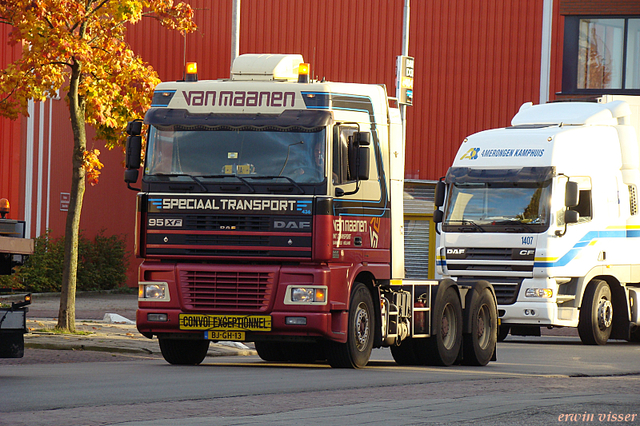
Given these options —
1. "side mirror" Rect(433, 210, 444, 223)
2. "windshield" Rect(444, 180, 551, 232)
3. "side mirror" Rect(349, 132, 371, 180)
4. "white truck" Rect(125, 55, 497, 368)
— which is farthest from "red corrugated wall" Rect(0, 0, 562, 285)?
"side mirror" Rect(349, 132, 371, 180)

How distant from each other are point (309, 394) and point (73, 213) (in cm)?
870

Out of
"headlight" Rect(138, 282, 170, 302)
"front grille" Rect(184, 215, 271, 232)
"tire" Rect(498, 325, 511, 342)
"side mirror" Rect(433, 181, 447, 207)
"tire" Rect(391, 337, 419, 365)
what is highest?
"side mirror" Rect(433, 181, 447, 207)

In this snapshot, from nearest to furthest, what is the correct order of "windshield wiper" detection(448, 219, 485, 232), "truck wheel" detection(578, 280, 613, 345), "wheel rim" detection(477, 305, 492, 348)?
"wheel rim" detection(477, 305, 492, 348) < "windshield wiper" detection(448, 219, 485, 232) < "truck wheel" detection(578, 280, 613, 345)

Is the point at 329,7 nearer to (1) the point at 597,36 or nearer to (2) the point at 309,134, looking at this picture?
(1) the point at 597,36

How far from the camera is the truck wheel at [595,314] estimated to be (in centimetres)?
2036

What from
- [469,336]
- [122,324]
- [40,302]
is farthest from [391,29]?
[469,336]

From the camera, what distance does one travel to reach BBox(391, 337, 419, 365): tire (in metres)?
15.5

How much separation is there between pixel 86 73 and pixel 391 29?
18056mm

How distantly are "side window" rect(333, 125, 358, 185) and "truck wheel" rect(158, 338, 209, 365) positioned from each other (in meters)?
2.81

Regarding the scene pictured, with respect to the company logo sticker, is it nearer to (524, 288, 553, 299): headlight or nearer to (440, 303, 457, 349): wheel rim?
(524, 288, 553, 299): headlight

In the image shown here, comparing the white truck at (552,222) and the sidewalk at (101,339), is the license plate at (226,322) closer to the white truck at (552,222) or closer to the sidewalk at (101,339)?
the sidewalk at (101,339)

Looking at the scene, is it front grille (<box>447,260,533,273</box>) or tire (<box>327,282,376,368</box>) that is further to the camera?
front grille (<box>447,260,533,273</box>)

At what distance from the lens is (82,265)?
32531 millimetres

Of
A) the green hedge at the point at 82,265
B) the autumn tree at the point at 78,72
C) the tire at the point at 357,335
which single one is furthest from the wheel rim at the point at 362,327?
the green hedge at the point at 82,265
